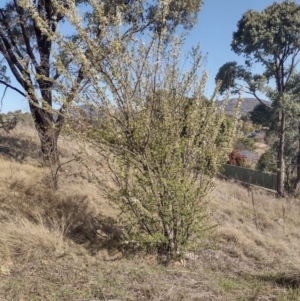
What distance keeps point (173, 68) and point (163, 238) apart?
7.56 feet

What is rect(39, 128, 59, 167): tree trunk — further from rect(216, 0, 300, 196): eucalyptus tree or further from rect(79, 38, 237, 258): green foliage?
rect(216, 0, 300, 196): eucalyptus tree

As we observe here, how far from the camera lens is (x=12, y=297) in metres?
3.77

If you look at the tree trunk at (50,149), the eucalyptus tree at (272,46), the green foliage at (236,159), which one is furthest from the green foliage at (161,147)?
the green foliage at (236,159)

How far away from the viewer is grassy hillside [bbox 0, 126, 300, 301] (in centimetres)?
405

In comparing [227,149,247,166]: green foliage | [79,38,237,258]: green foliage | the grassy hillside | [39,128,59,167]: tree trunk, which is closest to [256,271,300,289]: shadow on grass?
the grassy hillside

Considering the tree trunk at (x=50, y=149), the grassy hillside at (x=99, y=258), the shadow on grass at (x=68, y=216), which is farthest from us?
the tree trunk at (x=50, y=149)

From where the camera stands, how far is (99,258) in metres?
5.12

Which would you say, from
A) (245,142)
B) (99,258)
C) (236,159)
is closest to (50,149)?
(99,258)

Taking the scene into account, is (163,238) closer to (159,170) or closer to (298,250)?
(159,170)

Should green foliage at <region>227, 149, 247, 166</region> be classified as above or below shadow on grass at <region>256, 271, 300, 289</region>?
above

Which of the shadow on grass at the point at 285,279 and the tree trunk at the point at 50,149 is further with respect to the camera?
the tree trunk at the point at 50,149

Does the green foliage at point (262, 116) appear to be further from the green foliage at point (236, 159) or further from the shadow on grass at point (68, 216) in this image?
the green foliage at point (236, 159)

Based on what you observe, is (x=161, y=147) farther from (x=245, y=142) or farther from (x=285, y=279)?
(x=245, y=142)

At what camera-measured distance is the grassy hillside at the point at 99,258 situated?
13.3 feet
